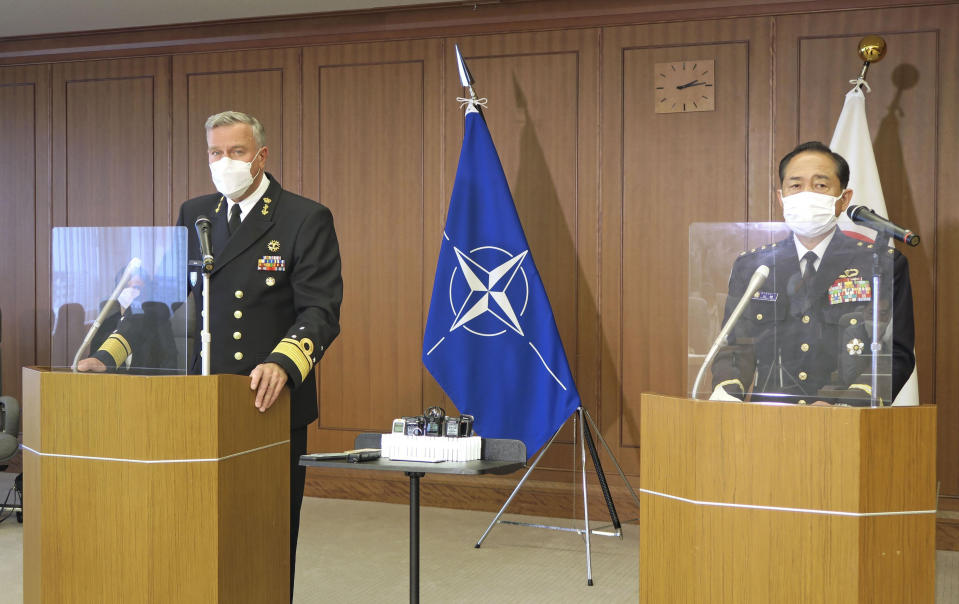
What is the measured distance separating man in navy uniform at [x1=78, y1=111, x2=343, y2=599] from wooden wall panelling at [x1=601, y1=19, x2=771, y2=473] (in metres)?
2.76

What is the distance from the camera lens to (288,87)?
5949 mm

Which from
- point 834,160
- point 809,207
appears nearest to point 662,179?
point 834,160

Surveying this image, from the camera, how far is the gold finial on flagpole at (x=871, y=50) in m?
4.68

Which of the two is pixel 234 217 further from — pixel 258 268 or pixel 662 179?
pixel 662 179

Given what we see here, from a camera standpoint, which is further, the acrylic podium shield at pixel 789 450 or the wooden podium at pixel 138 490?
the wooden podium at pixel 138 490

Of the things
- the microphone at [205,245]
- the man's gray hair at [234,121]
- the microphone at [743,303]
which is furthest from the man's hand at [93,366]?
the microphone at [743,303]

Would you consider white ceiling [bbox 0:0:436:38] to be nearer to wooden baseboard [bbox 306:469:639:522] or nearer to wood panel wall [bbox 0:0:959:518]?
wood panel wall [bbox 0:0:959:518]

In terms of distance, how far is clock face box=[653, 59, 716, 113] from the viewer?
5176 millimetres

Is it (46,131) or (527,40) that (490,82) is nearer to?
(527,40)

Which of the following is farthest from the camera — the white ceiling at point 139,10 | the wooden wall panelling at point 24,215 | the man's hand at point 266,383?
the wooden wall panelling at point 24,215

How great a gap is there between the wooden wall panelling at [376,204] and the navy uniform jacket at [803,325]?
3.54 metres

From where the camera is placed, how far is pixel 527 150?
216 inches

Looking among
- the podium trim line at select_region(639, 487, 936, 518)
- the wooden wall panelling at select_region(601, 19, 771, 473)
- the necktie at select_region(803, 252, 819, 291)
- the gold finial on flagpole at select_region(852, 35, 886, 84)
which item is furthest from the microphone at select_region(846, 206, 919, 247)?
the wooden wall panelling at select_region(601, 19, 771, 473)

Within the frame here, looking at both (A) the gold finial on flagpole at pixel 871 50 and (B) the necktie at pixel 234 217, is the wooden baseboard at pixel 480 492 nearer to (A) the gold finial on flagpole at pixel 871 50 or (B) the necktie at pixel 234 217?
(A) the gold finial on flagpole at pixel 871 50
